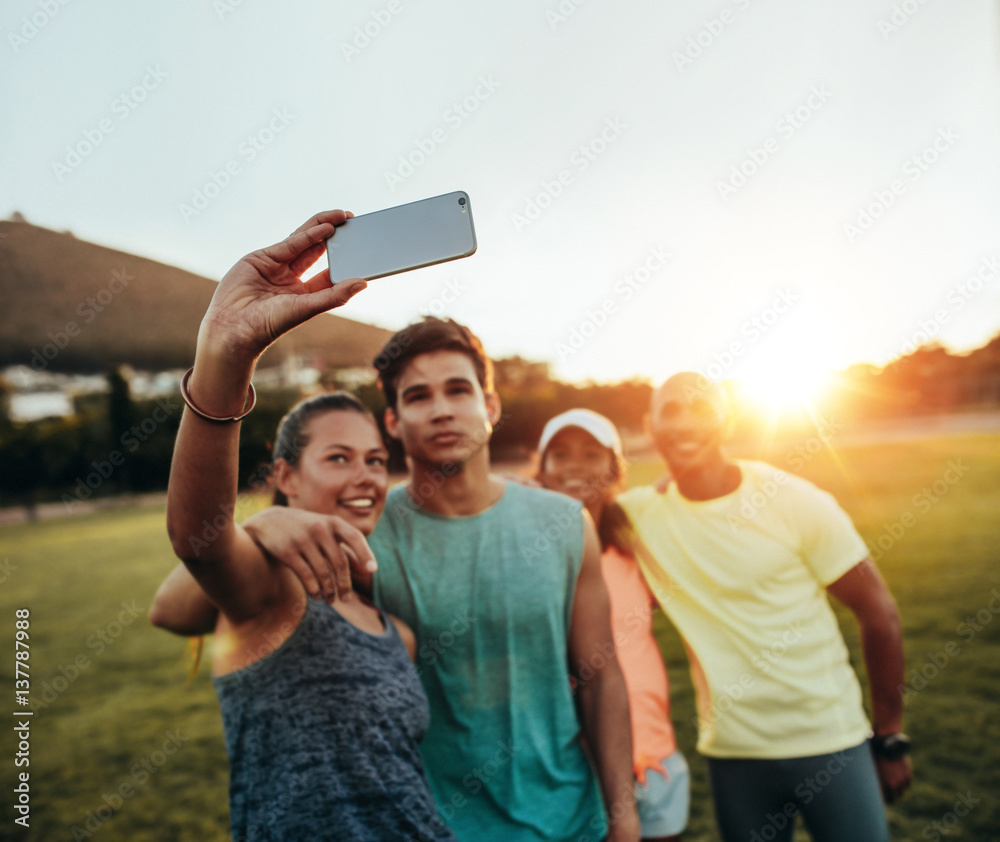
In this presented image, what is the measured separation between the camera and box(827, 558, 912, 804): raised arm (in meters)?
2.68

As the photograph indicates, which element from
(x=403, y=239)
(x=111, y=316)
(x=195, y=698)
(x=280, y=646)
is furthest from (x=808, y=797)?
(x=111, y=316)

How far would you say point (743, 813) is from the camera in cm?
262

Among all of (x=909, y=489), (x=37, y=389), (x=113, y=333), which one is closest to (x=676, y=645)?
(x=909, y=489)

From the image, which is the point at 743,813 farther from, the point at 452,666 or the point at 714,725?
the point at 452,666

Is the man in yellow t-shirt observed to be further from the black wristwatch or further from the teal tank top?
the teal tank top

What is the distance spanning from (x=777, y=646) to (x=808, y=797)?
621 millimetres

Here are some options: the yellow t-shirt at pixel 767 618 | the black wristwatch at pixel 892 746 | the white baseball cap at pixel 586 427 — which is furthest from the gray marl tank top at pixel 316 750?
the black wristwatch at pixel 892 746

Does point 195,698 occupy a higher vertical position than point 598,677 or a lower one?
lower

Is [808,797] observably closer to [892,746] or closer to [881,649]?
[892,746]

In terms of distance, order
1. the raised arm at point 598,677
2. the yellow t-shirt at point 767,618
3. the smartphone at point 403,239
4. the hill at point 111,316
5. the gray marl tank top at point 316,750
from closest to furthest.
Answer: the smartphone at point 403,239
the gray marl tank top at point 316,750
the raised arm at point 598,677
the yellow t-shirt at point 767,618
the hill at point 111,316

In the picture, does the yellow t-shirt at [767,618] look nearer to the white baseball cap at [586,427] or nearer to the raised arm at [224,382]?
the white baseball cap at [586,427]

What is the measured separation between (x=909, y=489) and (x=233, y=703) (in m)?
19.1

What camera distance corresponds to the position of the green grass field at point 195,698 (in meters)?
4.35

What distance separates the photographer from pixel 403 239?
1446 millimetres
